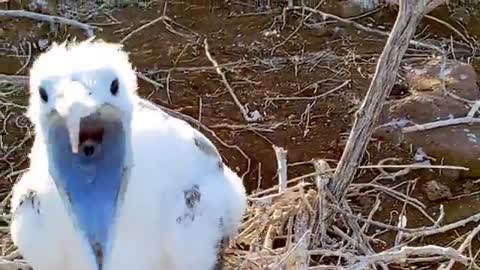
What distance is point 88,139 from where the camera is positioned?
4.95 ft

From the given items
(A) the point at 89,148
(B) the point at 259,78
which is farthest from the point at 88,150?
(B) the point at 259,78

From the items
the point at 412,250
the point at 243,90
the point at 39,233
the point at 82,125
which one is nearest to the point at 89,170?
the point at 82,125

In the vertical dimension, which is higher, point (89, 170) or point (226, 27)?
point (89, 170)

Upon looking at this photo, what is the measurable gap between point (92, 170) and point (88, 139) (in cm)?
5

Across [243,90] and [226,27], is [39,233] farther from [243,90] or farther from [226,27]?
[226,27]

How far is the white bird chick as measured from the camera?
152 cm

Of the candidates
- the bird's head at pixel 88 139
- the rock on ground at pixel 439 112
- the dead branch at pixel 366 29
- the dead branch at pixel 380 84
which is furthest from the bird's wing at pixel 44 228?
the dead branch at pixel 366 29

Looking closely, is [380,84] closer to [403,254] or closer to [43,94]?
[403,254]

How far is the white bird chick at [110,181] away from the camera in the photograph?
1.52 metres

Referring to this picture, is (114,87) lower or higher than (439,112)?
higher

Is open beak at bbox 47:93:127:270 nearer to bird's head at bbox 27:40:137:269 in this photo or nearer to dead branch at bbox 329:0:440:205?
bird's head at bbox 27:40:137:269

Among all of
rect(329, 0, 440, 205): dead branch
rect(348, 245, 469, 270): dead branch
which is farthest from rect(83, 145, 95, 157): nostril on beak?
rect(329, 0, 440, 205): dead branch

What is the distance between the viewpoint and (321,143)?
10.4 feet

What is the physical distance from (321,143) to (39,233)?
4.88ft
